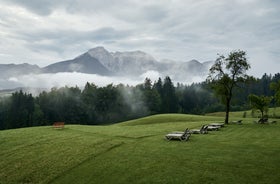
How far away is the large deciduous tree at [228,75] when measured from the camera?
47.7 m

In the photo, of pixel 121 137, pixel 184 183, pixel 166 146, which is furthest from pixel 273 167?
pixel 121 137

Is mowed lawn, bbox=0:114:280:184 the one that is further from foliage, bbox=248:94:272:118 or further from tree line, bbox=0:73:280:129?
tree line, bbox=0:73:280:129

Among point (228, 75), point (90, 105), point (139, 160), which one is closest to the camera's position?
point (139, 160)

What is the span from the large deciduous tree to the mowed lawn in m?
22.0

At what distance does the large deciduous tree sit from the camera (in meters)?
47.7

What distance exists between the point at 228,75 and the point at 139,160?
109ft

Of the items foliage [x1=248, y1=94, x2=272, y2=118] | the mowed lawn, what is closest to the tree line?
foliage [x1=248, y1=94, x2=272, y2=118]

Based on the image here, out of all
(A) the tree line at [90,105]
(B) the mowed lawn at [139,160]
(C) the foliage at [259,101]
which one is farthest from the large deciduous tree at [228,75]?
(A) the tree line at [90,105]

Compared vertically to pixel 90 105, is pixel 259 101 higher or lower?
higher

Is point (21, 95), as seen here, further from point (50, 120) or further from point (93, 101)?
point (93, 101)

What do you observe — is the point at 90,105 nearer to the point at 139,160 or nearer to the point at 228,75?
the point at 228,75

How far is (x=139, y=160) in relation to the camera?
21.0 metres

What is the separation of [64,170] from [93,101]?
330 feet

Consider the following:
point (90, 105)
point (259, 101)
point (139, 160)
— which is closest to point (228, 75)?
point (259, 101)
